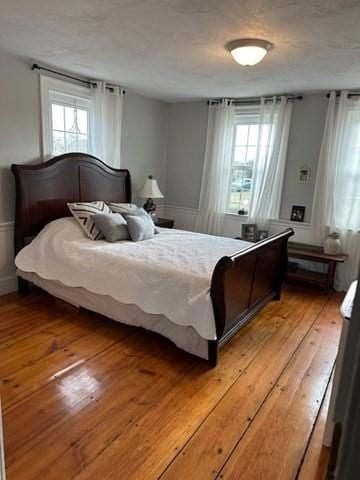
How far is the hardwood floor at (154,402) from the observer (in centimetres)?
164

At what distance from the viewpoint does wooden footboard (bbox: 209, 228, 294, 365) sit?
7.61ft

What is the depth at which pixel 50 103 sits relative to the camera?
145 inches

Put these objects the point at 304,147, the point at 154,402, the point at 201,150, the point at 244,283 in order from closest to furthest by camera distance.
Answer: the point at 154,402 → the point at 244,283 → the point at 304,147 → the point at 201,150

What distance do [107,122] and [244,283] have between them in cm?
275

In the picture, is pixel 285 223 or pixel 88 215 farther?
pixel 285 223

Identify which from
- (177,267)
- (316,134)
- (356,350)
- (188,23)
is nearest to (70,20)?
(188,23)

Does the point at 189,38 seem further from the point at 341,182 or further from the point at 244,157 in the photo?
the point at 341,182

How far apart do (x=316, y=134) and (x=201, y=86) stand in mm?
1584

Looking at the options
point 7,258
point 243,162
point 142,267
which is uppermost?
point 243,162

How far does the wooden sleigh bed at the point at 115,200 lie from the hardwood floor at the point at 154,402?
1.11ft

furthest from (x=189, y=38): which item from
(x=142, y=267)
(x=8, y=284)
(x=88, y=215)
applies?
(x=8, y=284)

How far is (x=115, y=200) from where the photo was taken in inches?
173

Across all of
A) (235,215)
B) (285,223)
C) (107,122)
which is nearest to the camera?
(107,122)

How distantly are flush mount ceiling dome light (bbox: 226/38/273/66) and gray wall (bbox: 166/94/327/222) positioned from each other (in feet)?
6.30
